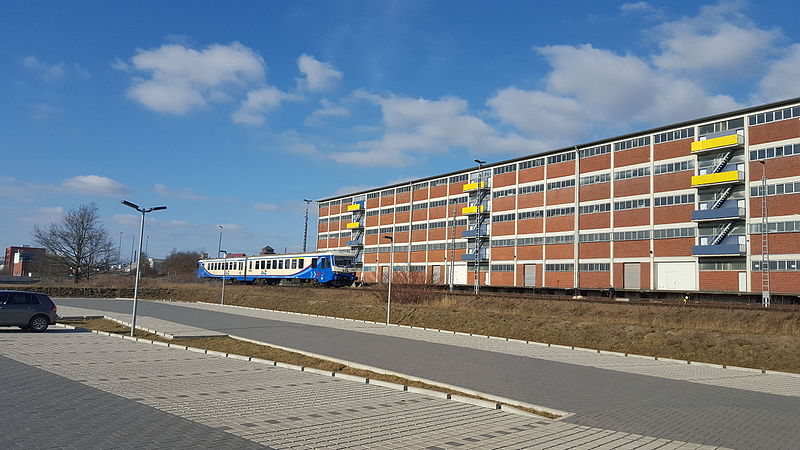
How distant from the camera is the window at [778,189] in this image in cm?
4269

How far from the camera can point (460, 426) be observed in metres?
8.65

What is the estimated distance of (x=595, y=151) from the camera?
57281mm

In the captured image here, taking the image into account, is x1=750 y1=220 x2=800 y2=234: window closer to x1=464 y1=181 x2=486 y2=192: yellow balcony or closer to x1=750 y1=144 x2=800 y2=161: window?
x1=750 y1=144 x2=800 y2=161: window

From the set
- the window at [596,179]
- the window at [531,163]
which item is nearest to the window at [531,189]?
the window at [531,163]

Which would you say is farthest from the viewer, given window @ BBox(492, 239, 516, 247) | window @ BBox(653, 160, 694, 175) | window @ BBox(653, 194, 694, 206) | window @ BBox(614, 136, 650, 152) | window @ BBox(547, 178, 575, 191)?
window @ BBox(492, 239, 516, 247)

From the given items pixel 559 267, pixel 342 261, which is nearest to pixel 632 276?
pixel 559 267

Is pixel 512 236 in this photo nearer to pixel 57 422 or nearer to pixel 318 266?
pixel 318 266

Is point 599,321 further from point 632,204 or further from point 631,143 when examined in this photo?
point 631,143

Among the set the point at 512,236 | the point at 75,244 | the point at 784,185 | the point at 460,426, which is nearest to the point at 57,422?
the point at 460,426

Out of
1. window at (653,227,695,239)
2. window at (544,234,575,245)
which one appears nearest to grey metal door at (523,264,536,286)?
window at (544,234,575,245)

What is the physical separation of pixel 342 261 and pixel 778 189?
34.7 metres

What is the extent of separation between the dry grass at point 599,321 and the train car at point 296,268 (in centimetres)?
422

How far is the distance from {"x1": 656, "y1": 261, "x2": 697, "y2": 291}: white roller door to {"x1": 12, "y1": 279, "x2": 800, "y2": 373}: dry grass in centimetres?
1876

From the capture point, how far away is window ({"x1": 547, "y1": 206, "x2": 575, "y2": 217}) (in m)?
58.3
